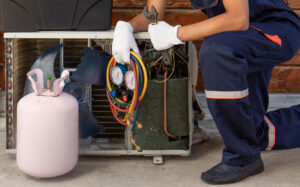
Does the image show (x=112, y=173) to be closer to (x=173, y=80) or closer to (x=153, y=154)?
(x=153, y=154)

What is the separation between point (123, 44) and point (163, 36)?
171mm

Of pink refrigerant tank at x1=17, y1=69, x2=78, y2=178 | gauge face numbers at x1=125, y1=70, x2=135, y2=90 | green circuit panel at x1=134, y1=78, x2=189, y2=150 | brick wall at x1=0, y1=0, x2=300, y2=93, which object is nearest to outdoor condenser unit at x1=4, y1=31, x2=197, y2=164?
green circuit panel at x1=134, y1=78, x2=189, y2=150

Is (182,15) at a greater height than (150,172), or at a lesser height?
greater

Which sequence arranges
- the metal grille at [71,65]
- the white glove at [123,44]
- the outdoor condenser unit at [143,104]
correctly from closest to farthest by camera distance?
the white glove at [123,44] → the outdoor condenser unit at [143,104] → the metal grille at [71,65]

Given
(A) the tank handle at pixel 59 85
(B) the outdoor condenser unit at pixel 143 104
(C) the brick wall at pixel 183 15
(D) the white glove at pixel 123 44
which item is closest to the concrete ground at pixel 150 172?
(B) the outdoor condenser unit at pixel 143 104

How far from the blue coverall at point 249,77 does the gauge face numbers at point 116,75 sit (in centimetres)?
37

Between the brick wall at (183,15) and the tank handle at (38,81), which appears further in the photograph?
the brick wall at (183,15)

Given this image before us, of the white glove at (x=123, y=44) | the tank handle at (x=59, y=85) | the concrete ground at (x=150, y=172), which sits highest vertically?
the white glove at (x=123, y=44)

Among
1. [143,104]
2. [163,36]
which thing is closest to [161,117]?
[143,104]

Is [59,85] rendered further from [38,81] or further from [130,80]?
[130,80]

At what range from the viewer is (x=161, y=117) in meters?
2.04

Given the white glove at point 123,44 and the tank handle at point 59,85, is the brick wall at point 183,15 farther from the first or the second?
the tank handle at point 59,85

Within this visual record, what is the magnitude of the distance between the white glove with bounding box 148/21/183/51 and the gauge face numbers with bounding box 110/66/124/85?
19 cm

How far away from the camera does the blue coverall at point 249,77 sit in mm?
1751
